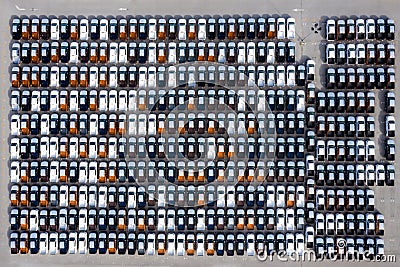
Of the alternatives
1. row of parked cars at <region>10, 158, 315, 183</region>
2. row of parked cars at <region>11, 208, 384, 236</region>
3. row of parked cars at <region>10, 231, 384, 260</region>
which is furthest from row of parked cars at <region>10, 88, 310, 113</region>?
row of parked cars at <region>10, 231, 384, 260</region>

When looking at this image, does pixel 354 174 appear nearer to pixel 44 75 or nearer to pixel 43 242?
pixel 43 242

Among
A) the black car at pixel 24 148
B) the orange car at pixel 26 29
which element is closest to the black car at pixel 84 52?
the orange car at pixel 26 29

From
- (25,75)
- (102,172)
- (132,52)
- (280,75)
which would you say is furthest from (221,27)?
(25,75)

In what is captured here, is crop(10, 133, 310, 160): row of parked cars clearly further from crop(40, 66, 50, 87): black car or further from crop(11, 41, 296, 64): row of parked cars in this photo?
crop(11, 41, 296, 64): row of parked cars

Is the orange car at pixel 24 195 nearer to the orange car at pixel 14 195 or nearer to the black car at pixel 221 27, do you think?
the orange car at pixel 14 195

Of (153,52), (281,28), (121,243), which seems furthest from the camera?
(153,52)

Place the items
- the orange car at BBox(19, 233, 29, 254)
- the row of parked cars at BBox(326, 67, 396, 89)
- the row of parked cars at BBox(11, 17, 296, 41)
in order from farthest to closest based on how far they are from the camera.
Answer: the row of parked cars at BBox(11, 17, 296, 41), the orange car at BBox(19, 233, 29, 254), the row of parked cars at BBox(326, 67, 396, 89)

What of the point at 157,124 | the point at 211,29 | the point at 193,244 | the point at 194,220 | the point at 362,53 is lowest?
the point at 193,244
